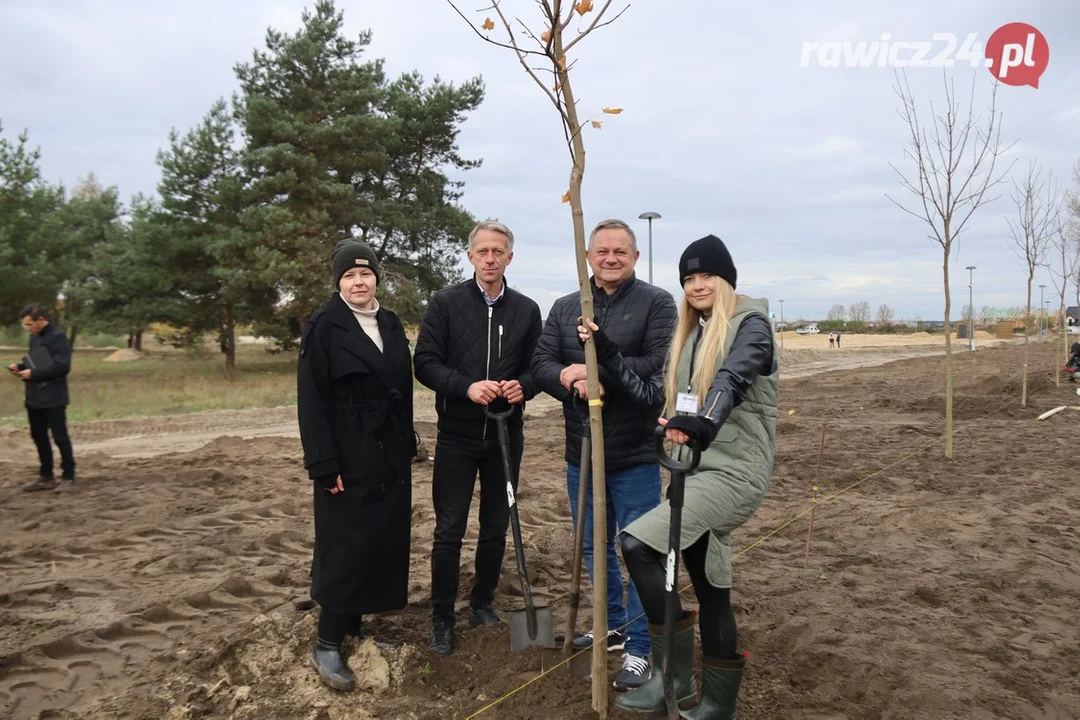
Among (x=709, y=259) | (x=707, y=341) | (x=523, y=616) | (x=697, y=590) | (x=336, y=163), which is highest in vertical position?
(x=336, y=163)

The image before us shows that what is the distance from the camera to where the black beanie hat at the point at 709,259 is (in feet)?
9.18

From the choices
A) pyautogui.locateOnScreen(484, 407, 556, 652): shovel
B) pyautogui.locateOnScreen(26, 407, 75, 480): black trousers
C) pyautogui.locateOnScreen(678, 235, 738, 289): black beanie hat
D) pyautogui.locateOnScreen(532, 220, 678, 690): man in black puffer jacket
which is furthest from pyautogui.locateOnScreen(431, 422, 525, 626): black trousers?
pyautogui.locateOnScreen(26, 407, 75, 480): black trousers

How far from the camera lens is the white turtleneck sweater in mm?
3494

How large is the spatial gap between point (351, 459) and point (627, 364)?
4.41 ft

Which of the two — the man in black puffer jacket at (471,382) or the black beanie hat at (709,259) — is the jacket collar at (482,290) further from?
the black beanie hat at (709,259)

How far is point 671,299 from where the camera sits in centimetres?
355

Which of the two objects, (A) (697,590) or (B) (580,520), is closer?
(A) (697,590)

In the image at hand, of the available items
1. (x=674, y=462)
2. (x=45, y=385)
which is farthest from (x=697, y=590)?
(x=45, y=385)

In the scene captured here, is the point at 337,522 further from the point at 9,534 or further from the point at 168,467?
the point at 168,467

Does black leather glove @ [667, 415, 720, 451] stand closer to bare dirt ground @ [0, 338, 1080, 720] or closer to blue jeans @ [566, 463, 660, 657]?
blue jeans @ [566, 463, 660, 657]

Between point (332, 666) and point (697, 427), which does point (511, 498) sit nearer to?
point (332, 666)

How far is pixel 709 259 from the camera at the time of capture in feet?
9.18

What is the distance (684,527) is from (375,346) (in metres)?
1.71

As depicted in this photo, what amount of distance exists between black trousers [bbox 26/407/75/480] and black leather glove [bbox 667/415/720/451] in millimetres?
7479
